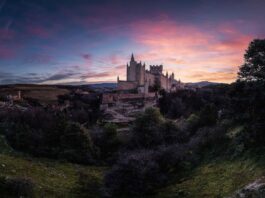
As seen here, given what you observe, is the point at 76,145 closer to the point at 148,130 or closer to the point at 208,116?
the point at 148,130

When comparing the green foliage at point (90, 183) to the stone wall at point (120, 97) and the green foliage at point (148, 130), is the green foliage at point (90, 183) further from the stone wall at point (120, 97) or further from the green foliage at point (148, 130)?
the stone wall at point (120, 97)

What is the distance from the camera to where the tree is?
88.8ft

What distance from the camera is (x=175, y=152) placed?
28000mm

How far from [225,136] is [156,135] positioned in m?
11.1

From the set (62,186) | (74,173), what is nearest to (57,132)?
(74,173)

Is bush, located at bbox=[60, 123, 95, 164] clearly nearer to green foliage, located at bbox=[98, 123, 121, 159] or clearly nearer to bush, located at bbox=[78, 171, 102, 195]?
green foliage, located at bbox=[98, 123, 121, 159]

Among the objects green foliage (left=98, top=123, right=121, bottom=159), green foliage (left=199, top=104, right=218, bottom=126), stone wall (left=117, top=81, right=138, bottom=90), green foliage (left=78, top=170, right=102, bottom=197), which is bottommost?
green foliage (left=78, top=170, right=102, bottom=197)

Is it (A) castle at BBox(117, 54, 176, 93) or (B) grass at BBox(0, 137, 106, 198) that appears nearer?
(B) grass at BBox(0, 137, 106, 198)

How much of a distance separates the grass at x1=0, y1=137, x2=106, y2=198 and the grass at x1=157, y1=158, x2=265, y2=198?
6.29 meters

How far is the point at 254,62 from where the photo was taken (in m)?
27.6

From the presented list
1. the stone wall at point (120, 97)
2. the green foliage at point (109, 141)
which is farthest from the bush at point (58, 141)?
the stone wall at point (120, 97)

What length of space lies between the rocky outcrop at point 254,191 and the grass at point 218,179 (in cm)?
180

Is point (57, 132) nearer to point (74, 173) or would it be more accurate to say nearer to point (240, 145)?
point (74, 173)

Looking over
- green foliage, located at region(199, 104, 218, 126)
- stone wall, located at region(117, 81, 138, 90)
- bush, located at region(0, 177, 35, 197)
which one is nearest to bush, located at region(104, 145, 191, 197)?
bush, located at region(0, 177, 35, 197)
